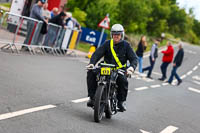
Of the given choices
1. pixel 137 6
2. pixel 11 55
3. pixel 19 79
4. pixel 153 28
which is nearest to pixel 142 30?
pixel 137 6

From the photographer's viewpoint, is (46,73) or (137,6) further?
(137,6)

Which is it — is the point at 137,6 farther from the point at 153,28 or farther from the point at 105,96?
the point at 105,96

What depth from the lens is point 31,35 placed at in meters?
15.8

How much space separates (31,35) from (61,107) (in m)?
8.18

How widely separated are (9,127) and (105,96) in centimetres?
217

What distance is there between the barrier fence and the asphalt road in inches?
36.2

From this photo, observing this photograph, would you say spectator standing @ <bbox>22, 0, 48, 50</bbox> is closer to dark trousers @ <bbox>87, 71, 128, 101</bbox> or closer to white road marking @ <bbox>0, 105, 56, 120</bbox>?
white road marking @ <bbox>0, 105, 56, 120</bbox>

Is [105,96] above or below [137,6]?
below

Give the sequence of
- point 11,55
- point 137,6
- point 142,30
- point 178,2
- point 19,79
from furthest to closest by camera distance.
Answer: point 178,2
point 142,30
point 137,6
point 11,55
point 19,79

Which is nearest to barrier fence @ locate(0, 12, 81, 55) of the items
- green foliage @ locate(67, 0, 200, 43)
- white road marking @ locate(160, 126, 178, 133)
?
white road marking @ locate(160, 126, 178, 133)

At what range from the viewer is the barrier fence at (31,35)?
46.7ft

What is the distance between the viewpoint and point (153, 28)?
66375 millimetres

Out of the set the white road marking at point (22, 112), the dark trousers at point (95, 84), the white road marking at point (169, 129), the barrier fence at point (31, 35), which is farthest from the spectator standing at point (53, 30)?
the dark trousers at point (95, 84)

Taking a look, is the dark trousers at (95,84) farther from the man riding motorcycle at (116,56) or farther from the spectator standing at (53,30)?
the spectator standing at (53,30)
